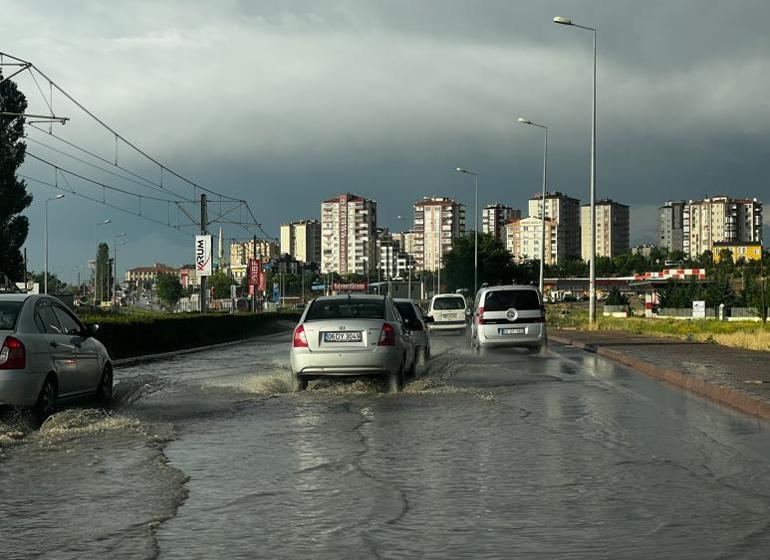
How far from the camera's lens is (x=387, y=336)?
53.8 ft

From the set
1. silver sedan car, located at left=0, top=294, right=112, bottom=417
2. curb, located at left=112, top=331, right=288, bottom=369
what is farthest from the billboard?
silver sedan car, located at left=0, top=294, right=112, bottom=417

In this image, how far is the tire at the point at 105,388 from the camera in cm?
1463

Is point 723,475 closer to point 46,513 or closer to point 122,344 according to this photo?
point 46,513

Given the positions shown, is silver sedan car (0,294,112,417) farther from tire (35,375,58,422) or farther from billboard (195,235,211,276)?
billboard (195,235,211,276)

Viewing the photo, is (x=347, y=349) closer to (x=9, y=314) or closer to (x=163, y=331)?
(x=9, y=314)

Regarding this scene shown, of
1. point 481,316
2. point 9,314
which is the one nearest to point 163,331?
point 481,316

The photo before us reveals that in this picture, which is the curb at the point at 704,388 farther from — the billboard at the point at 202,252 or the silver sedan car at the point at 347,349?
the billboard at the point at 202,252

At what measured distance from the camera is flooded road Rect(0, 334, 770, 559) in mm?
6379

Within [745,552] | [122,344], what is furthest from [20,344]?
[122,344]

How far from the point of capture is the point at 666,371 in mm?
19812

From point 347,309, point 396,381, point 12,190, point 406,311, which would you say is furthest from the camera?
point 12,190

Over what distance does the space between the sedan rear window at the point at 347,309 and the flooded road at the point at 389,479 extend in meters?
1.63

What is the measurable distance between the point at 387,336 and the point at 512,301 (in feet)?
42.2

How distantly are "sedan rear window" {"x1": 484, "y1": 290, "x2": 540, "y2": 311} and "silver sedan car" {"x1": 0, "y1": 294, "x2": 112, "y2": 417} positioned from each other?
15.4 meters
